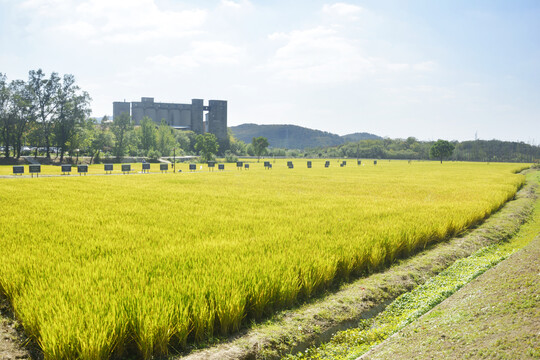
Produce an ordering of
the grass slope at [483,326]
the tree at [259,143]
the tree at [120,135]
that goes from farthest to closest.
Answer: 1. the tree at [259,143]
2. the tree at [120,135]
3. the grass slope at [483,326]

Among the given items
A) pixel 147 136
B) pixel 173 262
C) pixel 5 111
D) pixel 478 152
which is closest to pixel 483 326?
pixel 173 262

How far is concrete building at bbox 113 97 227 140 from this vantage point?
16225 cm

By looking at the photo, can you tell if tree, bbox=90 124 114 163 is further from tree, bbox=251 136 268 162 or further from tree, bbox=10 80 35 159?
tree, bbox=251 136 268 162

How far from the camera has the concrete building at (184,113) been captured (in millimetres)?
162250

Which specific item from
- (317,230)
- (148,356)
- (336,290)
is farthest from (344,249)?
(148,356)

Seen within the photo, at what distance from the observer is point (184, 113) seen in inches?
6929

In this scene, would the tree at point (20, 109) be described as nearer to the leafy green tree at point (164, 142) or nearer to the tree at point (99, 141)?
the tree at point (99, 141)

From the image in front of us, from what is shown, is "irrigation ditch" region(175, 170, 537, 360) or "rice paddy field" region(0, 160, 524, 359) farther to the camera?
"irrigation ditch" region(175, 170, 537, 360)

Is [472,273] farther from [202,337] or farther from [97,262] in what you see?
[97,262]

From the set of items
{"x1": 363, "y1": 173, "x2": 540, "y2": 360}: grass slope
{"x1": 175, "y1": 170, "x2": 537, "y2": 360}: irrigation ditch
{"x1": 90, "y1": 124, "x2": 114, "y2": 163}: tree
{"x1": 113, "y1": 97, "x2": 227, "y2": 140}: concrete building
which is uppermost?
{"x1": 113, "y1": 97, "x2": 227, "y2": 140}: concrete building

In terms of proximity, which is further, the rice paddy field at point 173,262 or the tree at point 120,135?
the tree at point 120,135

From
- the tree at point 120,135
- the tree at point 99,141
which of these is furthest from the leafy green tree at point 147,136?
the tree at point 99,141

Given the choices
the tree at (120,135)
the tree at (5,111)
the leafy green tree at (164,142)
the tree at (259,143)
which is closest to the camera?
the tree at (5,111)

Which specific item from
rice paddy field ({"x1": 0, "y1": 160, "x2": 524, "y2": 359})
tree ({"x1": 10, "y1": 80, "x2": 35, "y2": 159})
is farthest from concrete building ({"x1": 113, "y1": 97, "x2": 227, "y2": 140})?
rice paddy field ({"x1": 0, "y1": 160, "x2": 524, "y2": 359})
